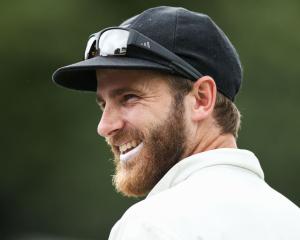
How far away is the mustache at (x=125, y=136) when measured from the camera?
282cm

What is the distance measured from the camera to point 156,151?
2.81 m

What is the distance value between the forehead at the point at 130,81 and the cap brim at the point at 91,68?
0.26 ft

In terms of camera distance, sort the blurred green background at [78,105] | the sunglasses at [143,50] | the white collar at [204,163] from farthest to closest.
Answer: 1. the blurred green background at [78,105]
2. the sunglasses at [143,50]
3. the white collar at [204,163]

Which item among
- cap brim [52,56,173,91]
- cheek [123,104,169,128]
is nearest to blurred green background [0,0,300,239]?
cap brim [52,56,173,91]

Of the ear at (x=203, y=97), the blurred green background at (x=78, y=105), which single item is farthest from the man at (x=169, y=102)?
the blurred green background at (x=78, y=105)

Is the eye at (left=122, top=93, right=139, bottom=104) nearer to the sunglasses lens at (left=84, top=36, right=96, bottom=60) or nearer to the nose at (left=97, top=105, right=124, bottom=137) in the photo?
the nose at (left=97, top=105, right=124, bottom=137)

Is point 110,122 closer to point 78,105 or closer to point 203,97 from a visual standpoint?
point 203,97

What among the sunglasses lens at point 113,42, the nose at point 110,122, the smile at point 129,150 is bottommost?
the smile at point 129,150

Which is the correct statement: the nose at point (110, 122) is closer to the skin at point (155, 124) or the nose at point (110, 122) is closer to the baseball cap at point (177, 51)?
the skin at point (155, 124)

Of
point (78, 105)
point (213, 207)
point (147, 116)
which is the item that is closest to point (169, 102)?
point (147, 116)

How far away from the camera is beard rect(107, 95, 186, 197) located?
2787 mm

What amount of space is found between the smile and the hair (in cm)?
20

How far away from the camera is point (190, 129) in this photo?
2830 mm

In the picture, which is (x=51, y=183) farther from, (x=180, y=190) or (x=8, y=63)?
(x=180, y=190)
